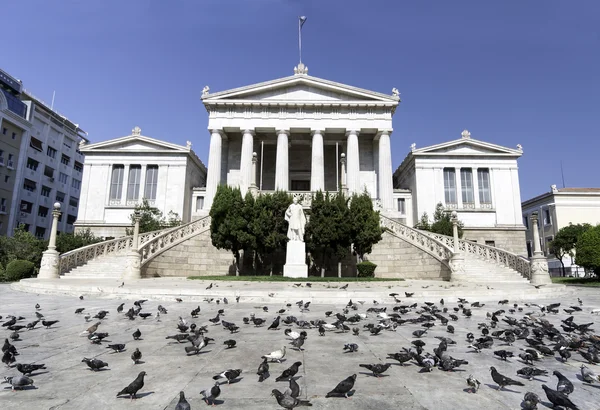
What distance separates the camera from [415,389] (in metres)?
3.89

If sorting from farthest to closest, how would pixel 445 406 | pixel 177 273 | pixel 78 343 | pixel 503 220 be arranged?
pixel 503 220, pixel 177 273, pixel 78 343, pixel 445 406

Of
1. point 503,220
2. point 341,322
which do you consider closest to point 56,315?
point 341,322

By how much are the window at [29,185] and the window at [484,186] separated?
5715 cm

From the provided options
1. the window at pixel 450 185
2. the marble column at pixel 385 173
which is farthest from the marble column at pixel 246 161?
the window at pixel 450 185

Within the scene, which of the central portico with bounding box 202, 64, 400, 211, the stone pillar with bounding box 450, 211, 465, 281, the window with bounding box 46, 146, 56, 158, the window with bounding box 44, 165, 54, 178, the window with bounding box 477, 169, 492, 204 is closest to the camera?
the stone pillar with bounding box 450, 211, 465, 281

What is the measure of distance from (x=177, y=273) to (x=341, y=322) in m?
18.1

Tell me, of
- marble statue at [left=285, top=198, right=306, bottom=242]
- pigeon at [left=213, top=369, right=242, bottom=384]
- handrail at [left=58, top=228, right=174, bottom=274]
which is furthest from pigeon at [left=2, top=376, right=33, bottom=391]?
handrail at [left=58, top=228, right=174, bottom=274]

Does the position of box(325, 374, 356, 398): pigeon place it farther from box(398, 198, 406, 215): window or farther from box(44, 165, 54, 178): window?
box(44, 165, 54, 178): window

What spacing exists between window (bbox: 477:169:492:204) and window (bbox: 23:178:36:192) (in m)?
57.1

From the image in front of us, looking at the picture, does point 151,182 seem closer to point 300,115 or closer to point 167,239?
point 300,115

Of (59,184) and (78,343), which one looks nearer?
(78,343)

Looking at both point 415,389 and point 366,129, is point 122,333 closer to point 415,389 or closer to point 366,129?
point 415,389

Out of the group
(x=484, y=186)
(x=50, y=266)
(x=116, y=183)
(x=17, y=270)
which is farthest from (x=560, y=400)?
(x=116, y=183)

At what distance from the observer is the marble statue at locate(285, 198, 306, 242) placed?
1975 cm
